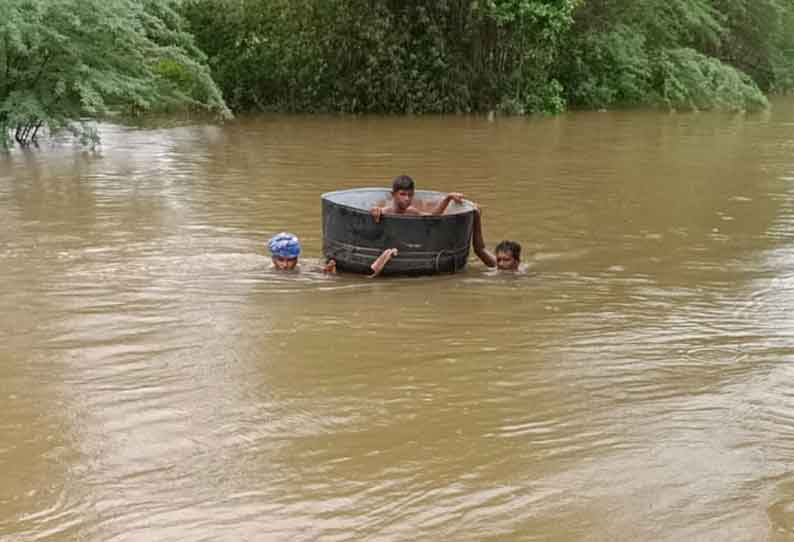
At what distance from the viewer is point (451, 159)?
50.9 ft

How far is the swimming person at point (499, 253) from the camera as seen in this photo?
8.26m

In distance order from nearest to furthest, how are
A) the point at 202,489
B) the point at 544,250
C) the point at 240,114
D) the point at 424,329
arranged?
the point at 202,489 < the point at 424,329 < the point at 544,250 < the point at 240,114

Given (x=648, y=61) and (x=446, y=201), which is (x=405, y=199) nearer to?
(x=446, y=201)

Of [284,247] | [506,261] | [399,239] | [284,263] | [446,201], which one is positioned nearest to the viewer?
[399,239]

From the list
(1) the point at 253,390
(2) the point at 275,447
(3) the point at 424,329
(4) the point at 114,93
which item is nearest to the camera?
(2) the point at 275,447

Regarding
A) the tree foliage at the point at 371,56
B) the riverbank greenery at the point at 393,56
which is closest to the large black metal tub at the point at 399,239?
the riverbank greenery at the point at 393,56

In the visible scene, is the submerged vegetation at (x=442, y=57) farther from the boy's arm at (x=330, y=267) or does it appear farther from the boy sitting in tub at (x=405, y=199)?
the boy sitting in tub at (x=405, y=199)

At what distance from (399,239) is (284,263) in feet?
3.37

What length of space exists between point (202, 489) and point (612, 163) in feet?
40.0

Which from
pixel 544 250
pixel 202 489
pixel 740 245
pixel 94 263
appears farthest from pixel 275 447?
pixel 740 245

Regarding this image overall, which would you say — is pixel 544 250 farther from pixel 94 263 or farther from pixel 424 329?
pixel 94 263

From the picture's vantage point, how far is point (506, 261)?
832 cm

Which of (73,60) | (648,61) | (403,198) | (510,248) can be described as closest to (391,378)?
(403,198)

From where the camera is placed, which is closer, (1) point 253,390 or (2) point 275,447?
(2) point 275,447
